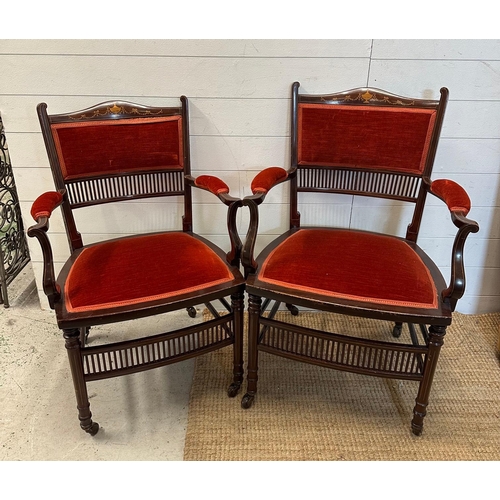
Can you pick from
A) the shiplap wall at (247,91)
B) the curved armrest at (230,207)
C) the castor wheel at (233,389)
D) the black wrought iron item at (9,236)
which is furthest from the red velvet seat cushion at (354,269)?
the black wrought iron item at (9,236)

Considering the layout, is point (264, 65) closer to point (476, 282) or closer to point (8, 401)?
point (476, 282)

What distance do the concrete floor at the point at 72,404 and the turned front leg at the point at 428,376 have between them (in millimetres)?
766

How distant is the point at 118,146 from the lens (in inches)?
66.2

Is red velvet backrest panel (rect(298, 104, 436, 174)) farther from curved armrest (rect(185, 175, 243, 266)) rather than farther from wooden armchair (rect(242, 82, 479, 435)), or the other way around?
curved armrest (rect(185, 175, 243, 266))

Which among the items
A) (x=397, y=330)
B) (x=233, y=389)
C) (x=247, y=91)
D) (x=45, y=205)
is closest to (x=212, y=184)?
(x=247, y=91)

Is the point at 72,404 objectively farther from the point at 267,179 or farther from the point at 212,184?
the point at 267,179

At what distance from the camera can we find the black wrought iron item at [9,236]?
212 cm

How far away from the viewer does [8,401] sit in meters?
1.69

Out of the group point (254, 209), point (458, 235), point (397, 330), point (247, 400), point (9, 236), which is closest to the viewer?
point (458, 235)

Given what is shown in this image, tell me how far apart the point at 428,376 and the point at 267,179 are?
31.6 inches

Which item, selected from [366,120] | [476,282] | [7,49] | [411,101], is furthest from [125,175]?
[476,282]

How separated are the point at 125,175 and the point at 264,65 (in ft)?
2.09

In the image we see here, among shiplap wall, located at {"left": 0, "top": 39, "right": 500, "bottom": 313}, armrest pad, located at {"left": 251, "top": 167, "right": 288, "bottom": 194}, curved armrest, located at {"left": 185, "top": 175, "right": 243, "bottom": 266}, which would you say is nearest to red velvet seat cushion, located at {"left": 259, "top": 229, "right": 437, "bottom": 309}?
curved armrest, located at {"left": 185, "top": 175, "right": 243, "bottom": 266}

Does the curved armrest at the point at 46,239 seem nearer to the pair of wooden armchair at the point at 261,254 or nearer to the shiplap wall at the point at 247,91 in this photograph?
the pair of wooden armchair at the point at 261,254
